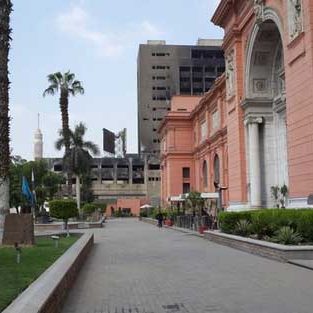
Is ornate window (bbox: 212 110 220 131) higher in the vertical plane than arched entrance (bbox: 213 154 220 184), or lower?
higher

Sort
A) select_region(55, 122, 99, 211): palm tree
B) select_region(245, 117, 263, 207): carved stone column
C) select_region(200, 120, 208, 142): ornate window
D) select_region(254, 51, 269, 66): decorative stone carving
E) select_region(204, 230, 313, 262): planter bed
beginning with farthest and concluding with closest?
1. select_region(55, 122, 99, 211): palm tree
2. select_region(200, 120, 208, 142): ornate window
3. select_region(245, 117, 263, 207): carved stone column
4. select_region(254, 51, 269, 66): decorative stone carving
5. select_region(204, 230, 313, 262): planter bed

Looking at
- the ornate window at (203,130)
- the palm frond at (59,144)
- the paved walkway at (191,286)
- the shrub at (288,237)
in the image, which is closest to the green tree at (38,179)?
the palm frond at (59,144)

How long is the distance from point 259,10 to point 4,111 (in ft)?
51.5

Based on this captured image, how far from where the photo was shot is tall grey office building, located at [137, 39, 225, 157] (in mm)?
147000

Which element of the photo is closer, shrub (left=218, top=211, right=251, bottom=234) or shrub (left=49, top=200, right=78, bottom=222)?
shrub (left=218, top=211, right=251, bottom=234)

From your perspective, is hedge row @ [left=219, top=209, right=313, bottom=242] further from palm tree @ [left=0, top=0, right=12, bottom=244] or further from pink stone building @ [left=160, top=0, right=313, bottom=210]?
palm tree @ [left=0, top=0, right=12, bottom=244]

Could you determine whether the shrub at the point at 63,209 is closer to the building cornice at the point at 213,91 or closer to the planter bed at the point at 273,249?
the planter bed at the point at 273,249

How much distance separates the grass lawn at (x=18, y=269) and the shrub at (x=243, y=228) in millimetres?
8695

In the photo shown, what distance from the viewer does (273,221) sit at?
20.6m

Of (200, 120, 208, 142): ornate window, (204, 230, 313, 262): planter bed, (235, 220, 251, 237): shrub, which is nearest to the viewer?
(204, 230, 313, 262): planter bed

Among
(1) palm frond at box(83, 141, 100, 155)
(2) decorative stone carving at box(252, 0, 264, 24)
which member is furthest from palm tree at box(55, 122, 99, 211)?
(2) decorative stone carving at box(252, 0, 264, 24)

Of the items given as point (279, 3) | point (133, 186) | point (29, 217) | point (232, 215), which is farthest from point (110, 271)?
point (133, 186)

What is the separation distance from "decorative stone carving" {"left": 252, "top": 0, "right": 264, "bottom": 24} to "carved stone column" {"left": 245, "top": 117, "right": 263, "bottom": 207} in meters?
6.05

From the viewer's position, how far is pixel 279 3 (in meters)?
28.5
